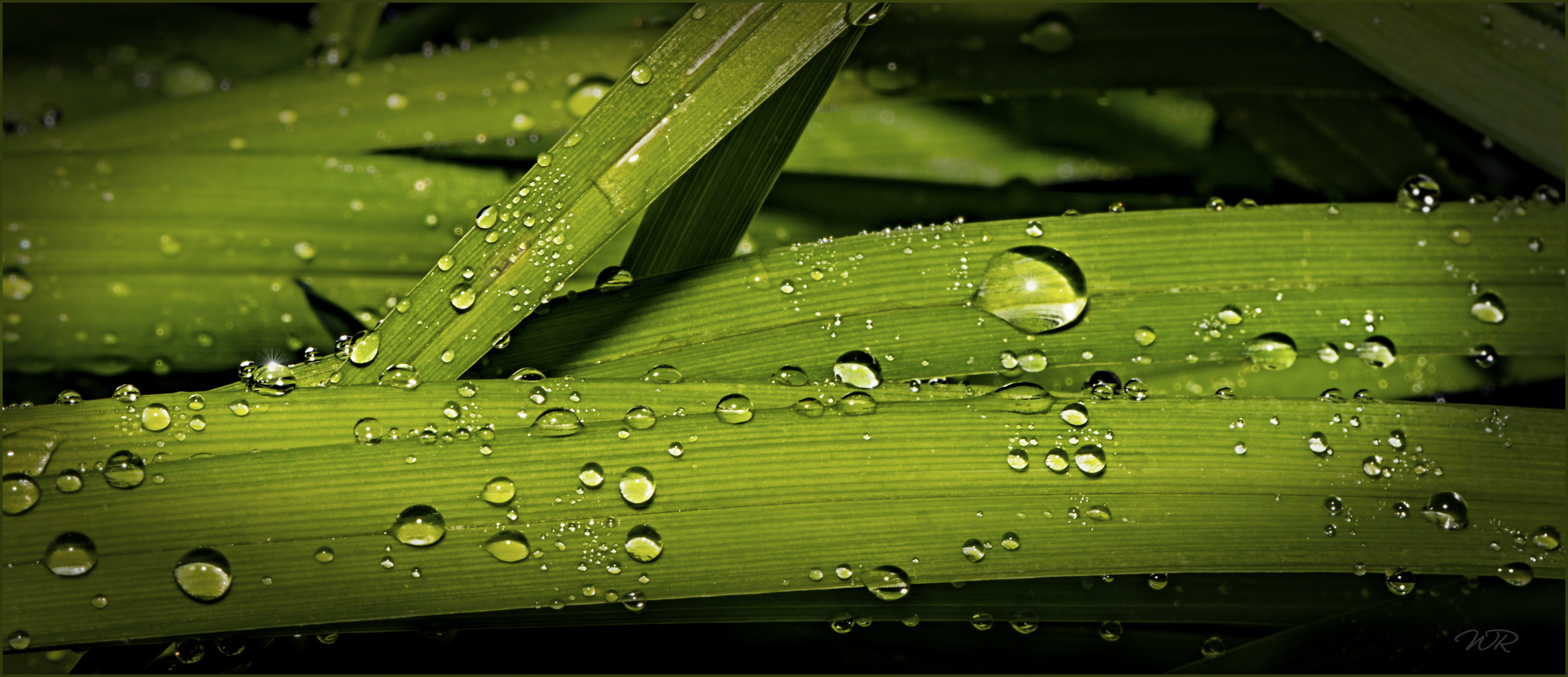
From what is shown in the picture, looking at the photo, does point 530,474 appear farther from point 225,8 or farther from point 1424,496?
point 225,8

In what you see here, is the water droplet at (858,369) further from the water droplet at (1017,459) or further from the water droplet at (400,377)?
the water droplet at (400,377)

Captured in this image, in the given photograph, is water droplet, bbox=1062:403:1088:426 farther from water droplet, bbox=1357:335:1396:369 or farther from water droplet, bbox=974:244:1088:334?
water droplet, bbox=1357:335:1396:369

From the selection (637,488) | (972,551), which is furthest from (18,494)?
(972,551)

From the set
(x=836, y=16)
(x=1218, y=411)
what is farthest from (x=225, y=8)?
(x=1218, y=411)

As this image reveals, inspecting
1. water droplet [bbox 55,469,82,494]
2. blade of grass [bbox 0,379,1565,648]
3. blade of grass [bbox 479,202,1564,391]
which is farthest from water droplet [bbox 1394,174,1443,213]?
water droplet [bbox 55,469,82,494]

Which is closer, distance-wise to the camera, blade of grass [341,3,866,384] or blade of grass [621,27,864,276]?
blade of grass [341,3,866,384]
